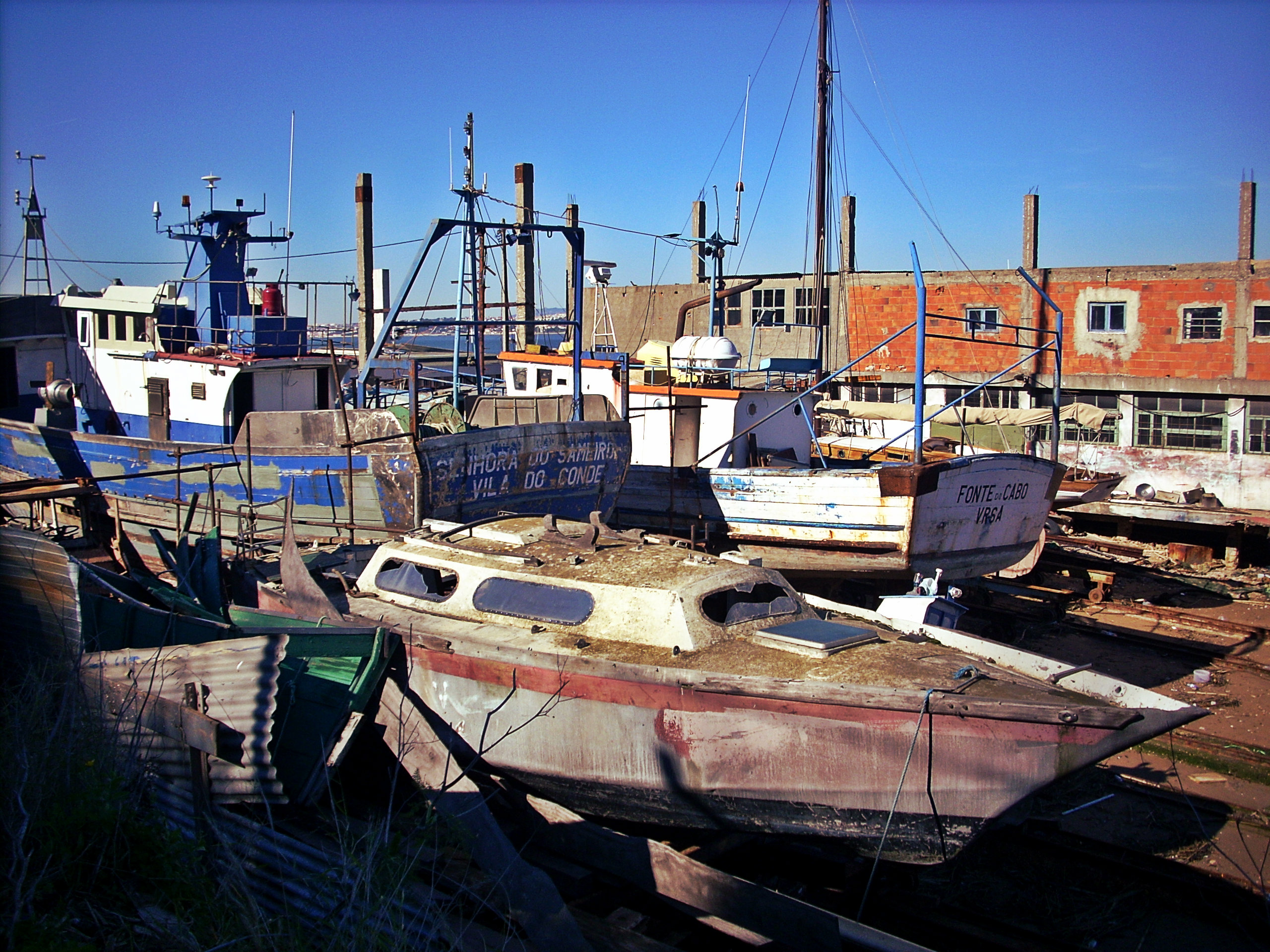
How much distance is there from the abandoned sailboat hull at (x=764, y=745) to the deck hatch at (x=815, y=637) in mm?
581

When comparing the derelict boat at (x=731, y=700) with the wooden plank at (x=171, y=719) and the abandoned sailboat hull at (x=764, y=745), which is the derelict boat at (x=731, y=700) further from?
the wooden plank at (x=171, y=719)

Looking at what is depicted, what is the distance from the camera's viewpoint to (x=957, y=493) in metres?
11.7

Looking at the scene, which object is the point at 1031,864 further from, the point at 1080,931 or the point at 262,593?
the point at 262,593

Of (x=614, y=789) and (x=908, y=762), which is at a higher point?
(x=908, y=762)

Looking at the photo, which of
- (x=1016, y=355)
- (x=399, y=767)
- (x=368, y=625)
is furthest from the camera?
(x=1016, y=355)

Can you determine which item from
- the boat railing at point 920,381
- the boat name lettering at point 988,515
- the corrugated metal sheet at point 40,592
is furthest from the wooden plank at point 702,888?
the boat name lettering at point 988,515

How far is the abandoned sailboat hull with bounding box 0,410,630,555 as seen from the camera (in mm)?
10203

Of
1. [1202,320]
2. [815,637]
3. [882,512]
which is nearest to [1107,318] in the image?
[1202,320]

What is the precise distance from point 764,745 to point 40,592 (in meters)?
5.33

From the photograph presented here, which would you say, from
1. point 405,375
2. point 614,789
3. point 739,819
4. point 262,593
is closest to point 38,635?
point 262,593

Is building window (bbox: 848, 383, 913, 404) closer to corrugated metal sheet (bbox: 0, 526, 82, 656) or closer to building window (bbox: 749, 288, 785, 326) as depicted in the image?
building window (bbox: 749, 288, 785, 326)

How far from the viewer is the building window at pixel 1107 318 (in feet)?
71.3

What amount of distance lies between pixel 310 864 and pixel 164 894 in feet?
2.49

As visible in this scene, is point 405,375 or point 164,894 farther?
point 405,375
